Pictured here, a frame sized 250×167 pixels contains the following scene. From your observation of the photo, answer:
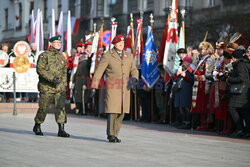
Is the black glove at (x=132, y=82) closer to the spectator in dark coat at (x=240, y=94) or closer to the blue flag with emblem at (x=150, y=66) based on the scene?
the spectator in dark coat at (x=240, y=94)

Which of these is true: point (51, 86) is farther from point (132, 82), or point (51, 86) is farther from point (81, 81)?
point (81, 81)

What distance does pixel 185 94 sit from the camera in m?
14.9

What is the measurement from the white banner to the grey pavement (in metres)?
8.37

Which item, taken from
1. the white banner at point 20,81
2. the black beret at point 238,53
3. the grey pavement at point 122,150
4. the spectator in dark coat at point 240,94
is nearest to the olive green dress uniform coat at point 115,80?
the grey pavement at point 122,150

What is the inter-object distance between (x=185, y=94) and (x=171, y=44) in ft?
6.89

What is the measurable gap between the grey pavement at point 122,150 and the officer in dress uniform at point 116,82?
447mm

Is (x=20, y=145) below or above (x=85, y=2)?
below

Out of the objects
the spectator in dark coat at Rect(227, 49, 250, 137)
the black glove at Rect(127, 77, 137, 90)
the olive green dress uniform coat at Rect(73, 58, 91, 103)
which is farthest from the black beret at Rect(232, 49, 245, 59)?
the olive green dress uniform coat at Rect(73, 58, 91, 103)

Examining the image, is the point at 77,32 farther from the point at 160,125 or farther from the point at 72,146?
the point at 72,146

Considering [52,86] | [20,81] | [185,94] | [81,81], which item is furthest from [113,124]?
[20,81]

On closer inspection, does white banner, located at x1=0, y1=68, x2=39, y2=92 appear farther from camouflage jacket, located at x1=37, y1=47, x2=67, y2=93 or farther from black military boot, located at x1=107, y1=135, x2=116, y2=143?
black military boot, located at x1=107, y1=135, x2=116, y2=143

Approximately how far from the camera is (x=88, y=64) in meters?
19.9

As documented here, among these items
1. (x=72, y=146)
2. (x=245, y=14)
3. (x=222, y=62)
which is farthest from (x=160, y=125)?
(x=245, y=14)

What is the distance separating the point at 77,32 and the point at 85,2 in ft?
14.4
